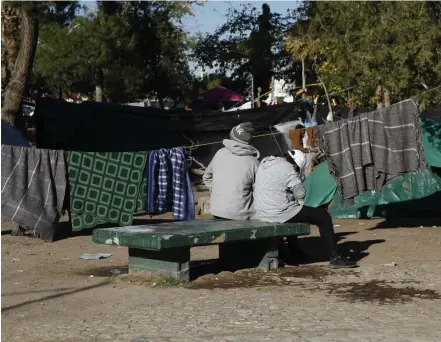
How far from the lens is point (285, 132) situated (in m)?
16.5

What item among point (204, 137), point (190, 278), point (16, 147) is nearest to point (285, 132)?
point (204, 137)

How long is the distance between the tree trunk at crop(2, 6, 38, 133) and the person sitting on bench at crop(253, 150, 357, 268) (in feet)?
25.2

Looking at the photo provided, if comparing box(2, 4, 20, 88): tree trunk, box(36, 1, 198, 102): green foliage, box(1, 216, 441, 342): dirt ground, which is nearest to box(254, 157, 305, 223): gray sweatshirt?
box(1, 216, 441, 342): dirt ground

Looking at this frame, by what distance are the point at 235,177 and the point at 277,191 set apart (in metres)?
0.53

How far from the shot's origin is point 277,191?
987 centimetres

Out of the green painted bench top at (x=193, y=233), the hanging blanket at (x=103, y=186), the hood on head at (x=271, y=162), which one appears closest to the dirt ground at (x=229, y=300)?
the green painted bench top at (x=193, y=233)

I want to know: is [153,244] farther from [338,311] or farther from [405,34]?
[405,34]

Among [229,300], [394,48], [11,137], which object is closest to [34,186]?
[11,137]

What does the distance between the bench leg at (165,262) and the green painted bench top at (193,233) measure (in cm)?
22

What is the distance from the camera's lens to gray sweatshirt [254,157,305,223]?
9766 millimetres

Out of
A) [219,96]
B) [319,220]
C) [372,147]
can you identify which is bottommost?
[319,220]

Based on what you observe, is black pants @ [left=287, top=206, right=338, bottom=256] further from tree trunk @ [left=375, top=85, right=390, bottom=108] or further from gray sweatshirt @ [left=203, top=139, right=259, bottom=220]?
tree trunk @ [left=375, top=85, right=390, bottom=108]

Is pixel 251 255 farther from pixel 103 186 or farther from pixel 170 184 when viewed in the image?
pixel 103 186

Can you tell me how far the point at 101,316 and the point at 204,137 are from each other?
9768mm
